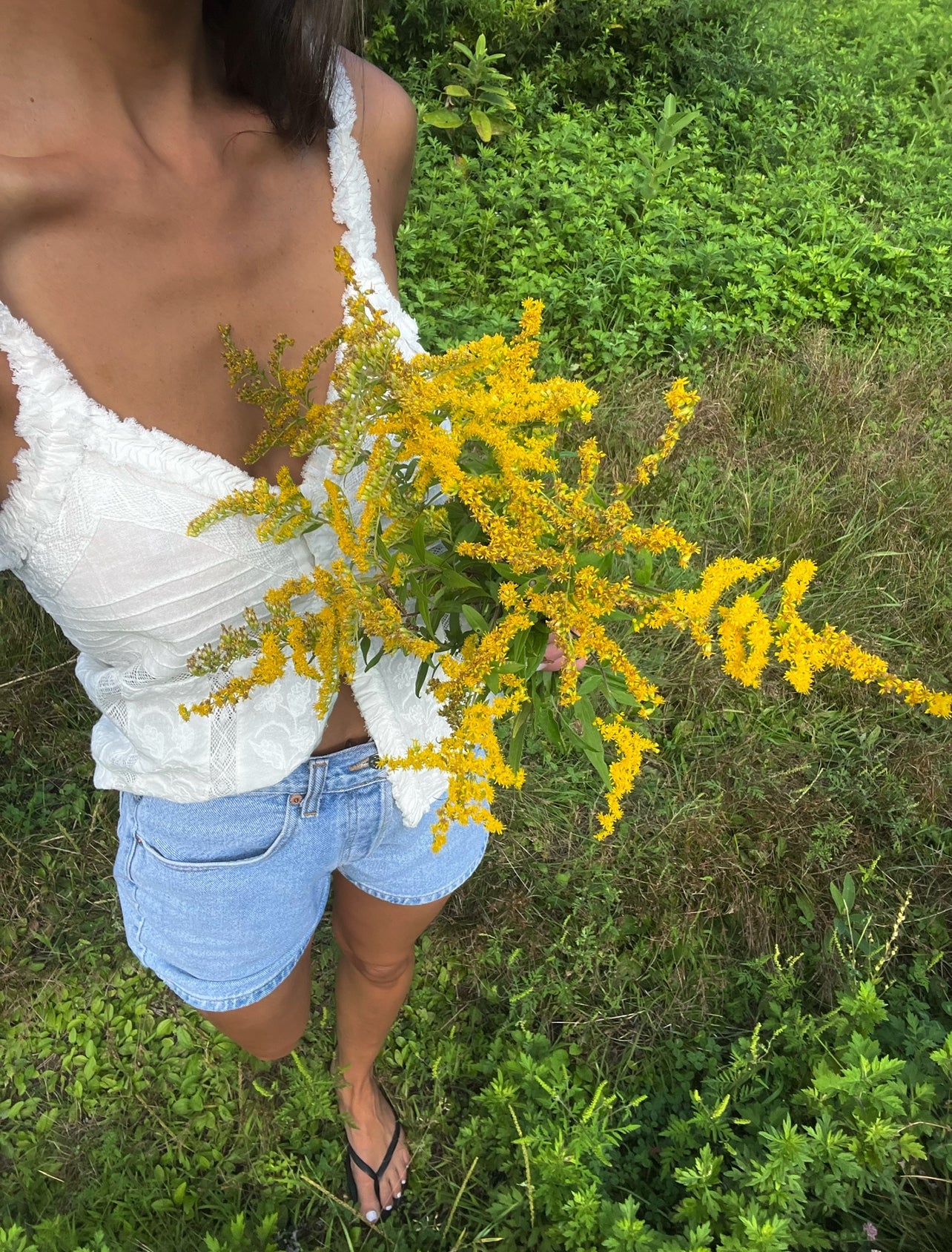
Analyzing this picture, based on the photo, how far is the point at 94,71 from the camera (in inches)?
40.4

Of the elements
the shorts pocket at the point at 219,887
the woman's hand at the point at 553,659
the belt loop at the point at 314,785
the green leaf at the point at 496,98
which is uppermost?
the green leaf at the point at 496,98

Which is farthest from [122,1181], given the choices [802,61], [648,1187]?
[802,61]

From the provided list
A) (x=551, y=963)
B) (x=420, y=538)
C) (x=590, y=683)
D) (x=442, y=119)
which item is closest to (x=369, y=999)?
(x=551, y=963)

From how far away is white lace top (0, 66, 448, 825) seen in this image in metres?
1.03

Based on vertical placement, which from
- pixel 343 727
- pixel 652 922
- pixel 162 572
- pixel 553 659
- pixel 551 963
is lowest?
pixel 551 963

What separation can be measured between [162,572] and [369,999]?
54.0 inches

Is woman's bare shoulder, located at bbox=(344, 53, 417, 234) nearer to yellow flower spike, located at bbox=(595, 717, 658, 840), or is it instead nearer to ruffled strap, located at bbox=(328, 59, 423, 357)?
ruffled strap, located at bbox=(328, 59, 423, 357)

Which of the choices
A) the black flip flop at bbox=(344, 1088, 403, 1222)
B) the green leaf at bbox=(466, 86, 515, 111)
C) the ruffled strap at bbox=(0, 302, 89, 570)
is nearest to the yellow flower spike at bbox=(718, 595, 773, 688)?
the ruffled strap at bbox=(0, 302, 89, 570)

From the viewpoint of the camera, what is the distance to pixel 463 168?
383 cm

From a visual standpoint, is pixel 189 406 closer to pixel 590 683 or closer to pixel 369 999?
pixel 590 683

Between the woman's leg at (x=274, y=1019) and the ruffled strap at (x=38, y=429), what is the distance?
1.06 metres

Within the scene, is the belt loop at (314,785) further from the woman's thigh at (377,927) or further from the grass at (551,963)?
the grass at (551,963)

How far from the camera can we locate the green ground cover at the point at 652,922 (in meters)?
1.95

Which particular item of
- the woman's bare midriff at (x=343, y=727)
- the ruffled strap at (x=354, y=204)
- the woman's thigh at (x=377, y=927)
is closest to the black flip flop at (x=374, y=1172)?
the woman's thigh at (x=377, y=927)
